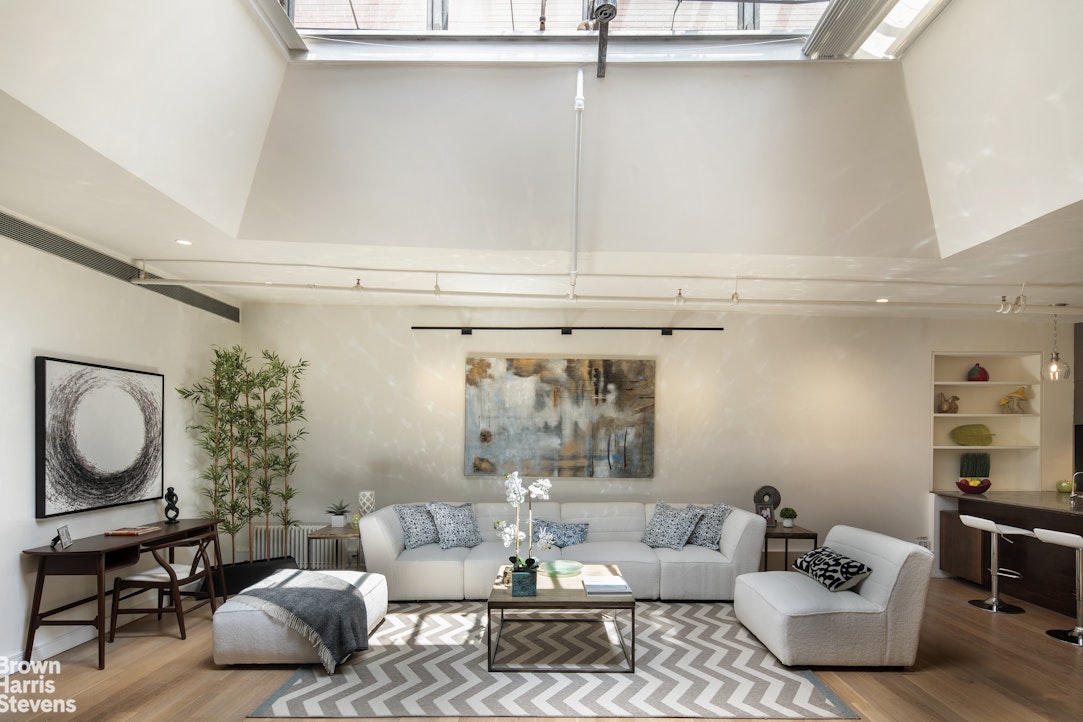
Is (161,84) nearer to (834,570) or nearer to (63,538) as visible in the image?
(63,538)

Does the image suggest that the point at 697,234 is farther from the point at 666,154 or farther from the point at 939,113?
the point at 939,113

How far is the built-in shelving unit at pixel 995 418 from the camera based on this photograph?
22.4ft

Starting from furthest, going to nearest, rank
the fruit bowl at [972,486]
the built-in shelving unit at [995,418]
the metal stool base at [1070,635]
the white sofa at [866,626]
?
1. the built-in shelving unit at [995,418]
2. the fruit bowl at [972,486]
3. the metal stool base at [1070,635]
4. the white sofa at [866,626]

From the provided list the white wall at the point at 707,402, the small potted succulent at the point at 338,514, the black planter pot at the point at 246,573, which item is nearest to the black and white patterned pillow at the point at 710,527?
the white wall at the point at 707,402

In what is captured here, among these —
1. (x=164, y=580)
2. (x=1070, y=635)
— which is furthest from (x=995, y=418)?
(x=164, y=580)

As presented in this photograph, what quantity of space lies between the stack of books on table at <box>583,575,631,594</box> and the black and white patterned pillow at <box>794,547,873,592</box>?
1240mm

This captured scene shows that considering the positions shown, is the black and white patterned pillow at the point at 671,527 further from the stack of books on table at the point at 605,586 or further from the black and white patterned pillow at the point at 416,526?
the black and white patterned pillow at the point at 416,526

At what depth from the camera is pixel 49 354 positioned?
4113mm

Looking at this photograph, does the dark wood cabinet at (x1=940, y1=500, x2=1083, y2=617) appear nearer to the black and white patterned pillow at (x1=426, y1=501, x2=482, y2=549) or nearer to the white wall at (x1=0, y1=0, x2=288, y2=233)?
the black and white patterned pillow at (x1=426, y1=501, x2=482, y2=549)

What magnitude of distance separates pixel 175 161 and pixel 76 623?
8.57ft

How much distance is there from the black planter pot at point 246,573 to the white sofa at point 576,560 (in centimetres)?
93

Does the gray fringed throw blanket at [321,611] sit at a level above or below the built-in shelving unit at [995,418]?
below

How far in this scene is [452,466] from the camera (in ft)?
21.9

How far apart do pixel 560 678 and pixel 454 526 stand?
2082mm
